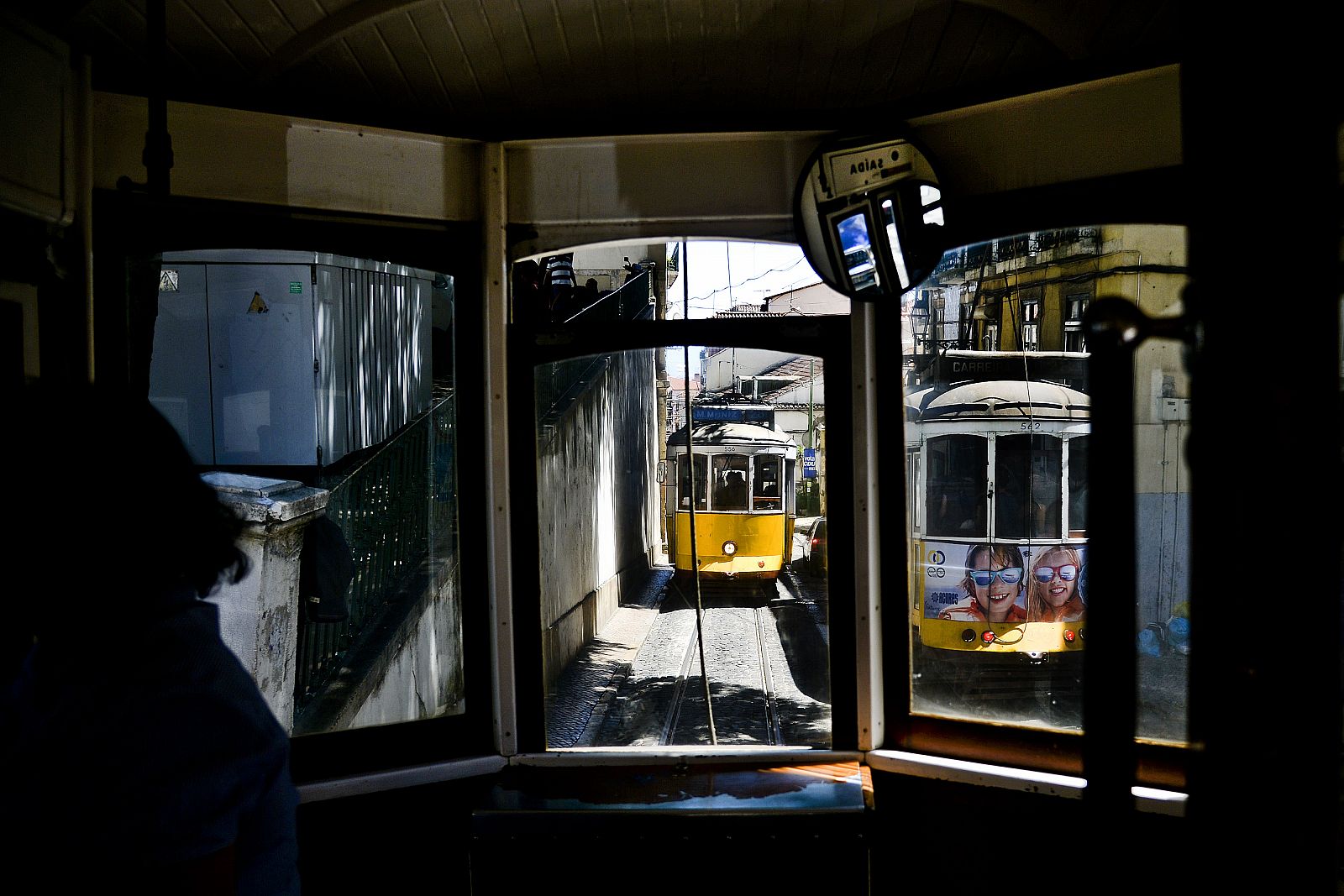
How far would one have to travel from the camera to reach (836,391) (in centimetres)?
301

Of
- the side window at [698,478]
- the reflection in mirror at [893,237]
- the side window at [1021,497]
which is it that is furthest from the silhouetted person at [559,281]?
the side window at [698,478]

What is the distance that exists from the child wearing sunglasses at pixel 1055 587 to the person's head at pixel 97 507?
8.83 feet

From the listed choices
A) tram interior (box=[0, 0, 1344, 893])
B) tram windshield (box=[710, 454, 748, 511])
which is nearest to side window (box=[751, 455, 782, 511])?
tram windshield (box=[710, 454, 748, 511])

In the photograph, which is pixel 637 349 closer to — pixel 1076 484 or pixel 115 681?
pixel 1076 484

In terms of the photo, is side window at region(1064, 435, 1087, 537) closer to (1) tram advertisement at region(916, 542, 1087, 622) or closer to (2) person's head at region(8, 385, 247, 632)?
(1) tram advertisement at region(916, 542, 1087, 622)

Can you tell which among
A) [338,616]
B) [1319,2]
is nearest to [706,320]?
[338,616]

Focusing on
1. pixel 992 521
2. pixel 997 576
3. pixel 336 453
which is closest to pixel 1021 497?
pixel 992 521

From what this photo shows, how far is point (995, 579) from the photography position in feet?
9.89

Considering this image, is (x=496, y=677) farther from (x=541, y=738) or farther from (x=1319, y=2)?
(x=1319, y=2)

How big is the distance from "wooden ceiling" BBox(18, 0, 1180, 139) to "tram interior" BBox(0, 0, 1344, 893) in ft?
0.05

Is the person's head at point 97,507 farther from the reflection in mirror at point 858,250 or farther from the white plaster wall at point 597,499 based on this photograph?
the white plaster wall at point 597,499

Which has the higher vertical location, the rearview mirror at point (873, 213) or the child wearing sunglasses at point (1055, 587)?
the rearview mirror at point (873, 213)

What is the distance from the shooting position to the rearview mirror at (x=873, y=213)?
2.83 m

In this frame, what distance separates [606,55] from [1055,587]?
2.38 meters
